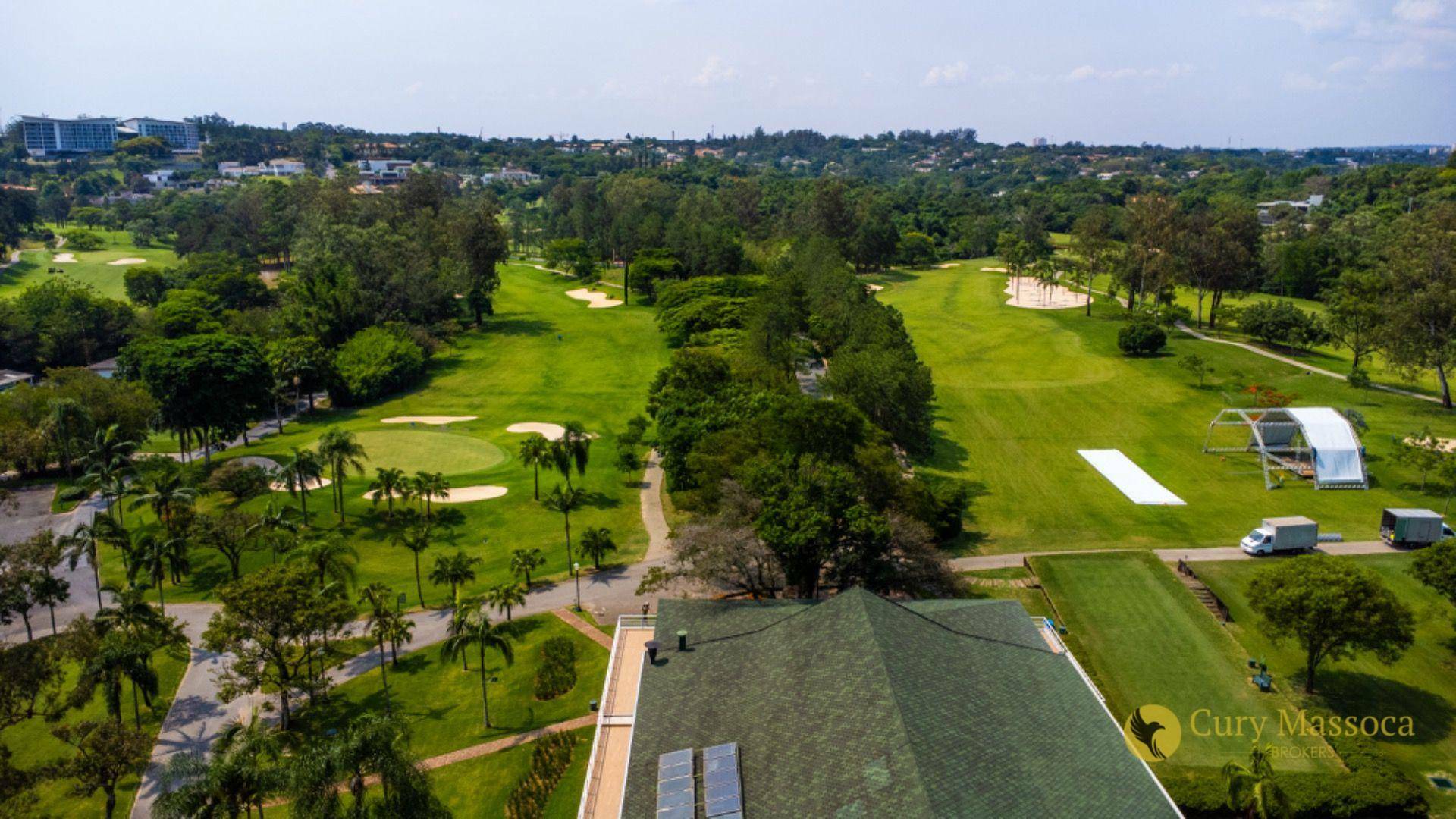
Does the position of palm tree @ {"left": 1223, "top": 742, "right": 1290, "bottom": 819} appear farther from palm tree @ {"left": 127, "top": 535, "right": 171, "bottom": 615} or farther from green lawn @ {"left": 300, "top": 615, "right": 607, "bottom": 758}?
palm tree @ {"left": 127, "top": 535, "right": 171, "bottom": 615}

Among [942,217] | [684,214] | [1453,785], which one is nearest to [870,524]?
[1453,785]

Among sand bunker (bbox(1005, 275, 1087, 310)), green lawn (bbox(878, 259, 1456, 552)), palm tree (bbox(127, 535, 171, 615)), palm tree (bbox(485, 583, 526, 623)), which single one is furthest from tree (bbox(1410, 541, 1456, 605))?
sand bunker (bbox(1005, 275, 1087, 310))

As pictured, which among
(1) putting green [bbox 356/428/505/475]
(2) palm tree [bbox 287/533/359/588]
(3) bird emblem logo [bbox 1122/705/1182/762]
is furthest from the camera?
(1) putting green [bbox 356/428/505/475]

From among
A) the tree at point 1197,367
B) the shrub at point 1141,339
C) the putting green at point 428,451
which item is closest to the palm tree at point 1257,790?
the putting green at point 428,451

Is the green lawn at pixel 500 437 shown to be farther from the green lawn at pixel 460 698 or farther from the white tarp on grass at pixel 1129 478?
the white tarp on grass at pixel 1129 478

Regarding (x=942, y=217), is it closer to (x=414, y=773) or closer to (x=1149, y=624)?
(x=1149, y=624)
